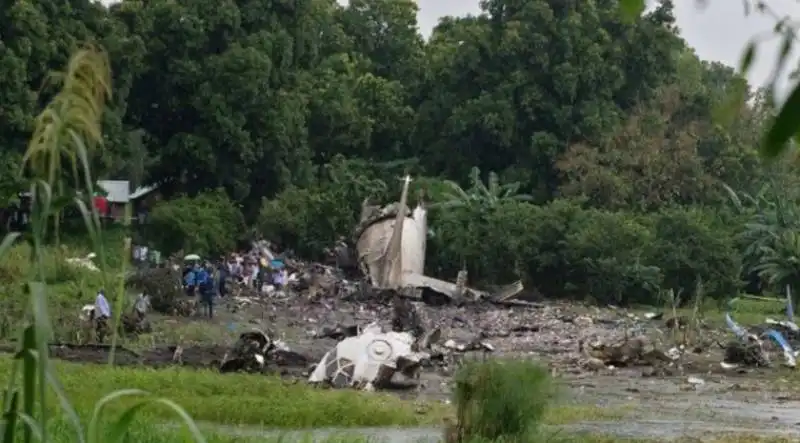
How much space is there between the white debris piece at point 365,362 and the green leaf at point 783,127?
17360mm

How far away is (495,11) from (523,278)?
13.1 meters

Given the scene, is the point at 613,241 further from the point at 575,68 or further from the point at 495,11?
the point at 495,11

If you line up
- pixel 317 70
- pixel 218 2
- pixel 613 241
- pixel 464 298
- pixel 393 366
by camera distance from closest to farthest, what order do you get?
1. pixel 393 366
2. pixel 464 298
3. pixel 613 241
4. pixel 218 2
5. pixel 317 70

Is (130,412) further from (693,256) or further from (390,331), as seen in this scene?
(693,256)

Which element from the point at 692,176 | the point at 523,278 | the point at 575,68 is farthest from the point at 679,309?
the point at 575,68

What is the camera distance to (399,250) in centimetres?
3869

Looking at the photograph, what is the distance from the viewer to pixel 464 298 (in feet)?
121

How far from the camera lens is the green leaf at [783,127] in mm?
1699

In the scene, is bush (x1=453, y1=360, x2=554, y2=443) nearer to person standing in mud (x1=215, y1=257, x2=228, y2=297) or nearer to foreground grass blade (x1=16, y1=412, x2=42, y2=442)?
foreground grass blade (x1=16, y1=412, x2=42, y2=442)

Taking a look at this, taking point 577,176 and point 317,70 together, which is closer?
point 577,176

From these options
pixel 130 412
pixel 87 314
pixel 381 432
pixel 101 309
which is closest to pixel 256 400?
pixel 381 432

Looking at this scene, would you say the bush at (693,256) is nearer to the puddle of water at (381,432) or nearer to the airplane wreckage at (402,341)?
the airplane wreckage at (402,341)

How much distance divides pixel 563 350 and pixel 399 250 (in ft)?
40.3

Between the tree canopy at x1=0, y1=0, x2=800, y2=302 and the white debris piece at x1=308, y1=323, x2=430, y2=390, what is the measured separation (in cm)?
1603
